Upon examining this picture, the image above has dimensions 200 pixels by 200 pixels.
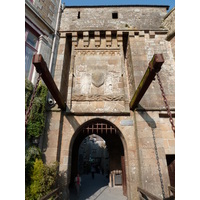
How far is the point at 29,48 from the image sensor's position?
190 inches

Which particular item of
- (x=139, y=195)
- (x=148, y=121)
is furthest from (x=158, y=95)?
(x=139, y=195)

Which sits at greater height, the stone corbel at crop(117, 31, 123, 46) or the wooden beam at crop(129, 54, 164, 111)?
the stone corbel at crop(117, 31, 123, 46)

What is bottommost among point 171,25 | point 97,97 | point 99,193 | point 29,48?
point 99,193

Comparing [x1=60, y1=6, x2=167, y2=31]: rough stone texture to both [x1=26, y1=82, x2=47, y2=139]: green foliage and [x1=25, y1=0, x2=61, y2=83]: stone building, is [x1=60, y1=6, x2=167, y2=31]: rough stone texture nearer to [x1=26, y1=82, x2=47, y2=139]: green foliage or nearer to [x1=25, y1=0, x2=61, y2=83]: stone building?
[x1=25, y1=0, x2=61, y2=83]: stone building

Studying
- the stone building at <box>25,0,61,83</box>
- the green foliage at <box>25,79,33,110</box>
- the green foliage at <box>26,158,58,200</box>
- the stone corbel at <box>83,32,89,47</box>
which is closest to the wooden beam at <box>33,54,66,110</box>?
the green foliage at <box>25,79,33,110</box>

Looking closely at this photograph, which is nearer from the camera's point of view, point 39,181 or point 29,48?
point 39,181

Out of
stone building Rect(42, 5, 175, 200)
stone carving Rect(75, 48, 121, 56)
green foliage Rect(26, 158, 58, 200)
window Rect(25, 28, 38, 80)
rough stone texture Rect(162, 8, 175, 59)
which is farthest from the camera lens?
stone carving Rect(75, 48, 121, 56)

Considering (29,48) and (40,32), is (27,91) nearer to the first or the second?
(29,48)

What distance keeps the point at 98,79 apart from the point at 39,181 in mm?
3790

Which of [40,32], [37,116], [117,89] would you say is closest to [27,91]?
[37,116]

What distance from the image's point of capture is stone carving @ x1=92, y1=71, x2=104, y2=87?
5.56 metres

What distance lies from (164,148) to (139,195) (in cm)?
152

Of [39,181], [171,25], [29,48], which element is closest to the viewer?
[39,181]

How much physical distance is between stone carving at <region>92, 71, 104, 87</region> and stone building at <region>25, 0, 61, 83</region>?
1644 millimetres
